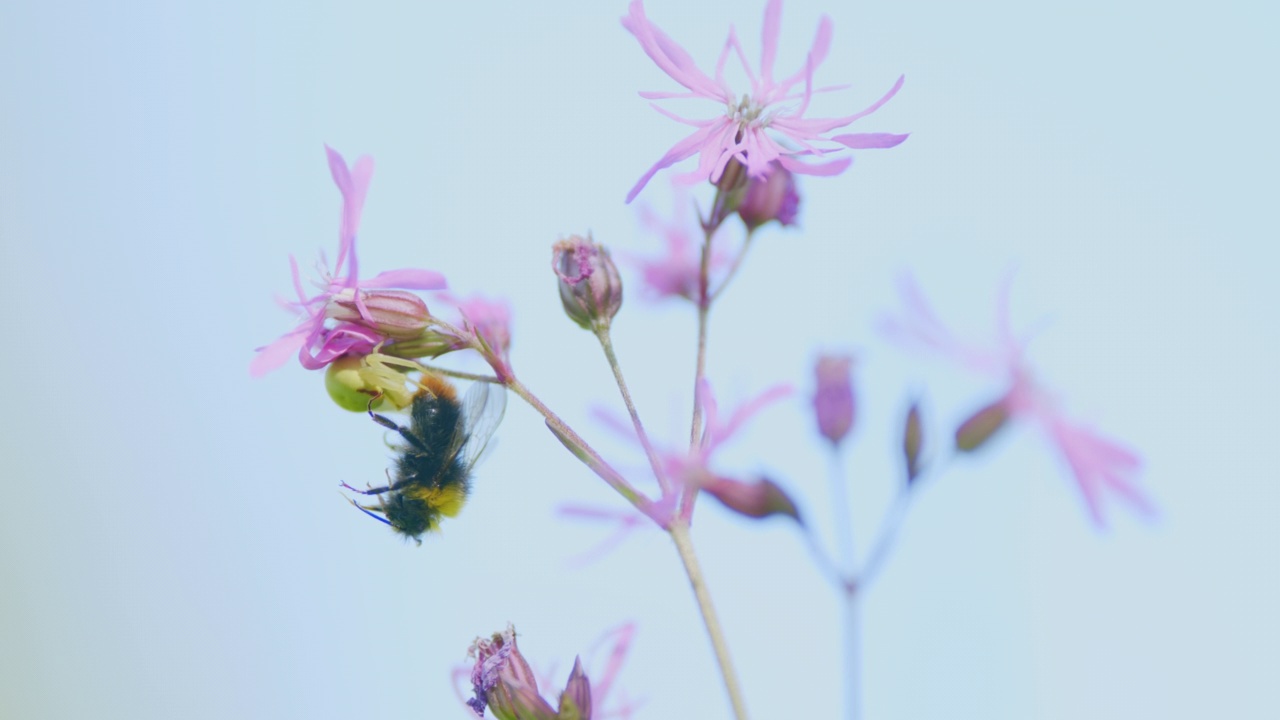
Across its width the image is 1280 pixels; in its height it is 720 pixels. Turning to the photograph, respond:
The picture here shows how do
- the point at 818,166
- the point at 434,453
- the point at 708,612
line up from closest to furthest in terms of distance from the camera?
the point at 708,612 < the point at 818,166 < the point at 434,453

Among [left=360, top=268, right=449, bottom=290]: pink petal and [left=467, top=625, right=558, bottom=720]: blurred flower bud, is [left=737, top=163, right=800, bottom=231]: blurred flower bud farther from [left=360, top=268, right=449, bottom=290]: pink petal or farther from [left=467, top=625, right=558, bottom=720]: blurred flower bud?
[left=467, top=625, right=558, bottom=720]: blurred flower bud

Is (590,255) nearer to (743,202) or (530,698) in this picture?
(743,202)

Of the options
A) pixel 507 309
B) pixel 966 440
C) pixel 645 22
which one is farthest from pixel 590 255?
pixel 966 440

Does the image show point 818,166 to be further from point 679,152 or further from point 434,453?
point 434,453

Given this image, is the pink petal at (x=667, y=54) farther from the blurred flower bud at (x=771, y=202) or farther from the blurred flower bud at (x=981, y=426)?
the blurred flower bud at (x=981, y=426)

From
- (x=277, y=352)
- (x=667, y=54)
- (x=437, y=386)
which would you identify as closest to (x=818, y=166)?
(x=667, y=54)

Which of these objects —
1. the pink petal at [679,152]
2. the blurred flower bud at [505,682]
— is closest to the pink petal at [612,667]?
the blurred flower bud at [505,682]

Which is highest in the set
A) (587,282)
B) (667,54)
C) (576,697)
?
(667,54)
